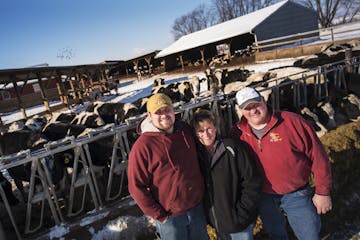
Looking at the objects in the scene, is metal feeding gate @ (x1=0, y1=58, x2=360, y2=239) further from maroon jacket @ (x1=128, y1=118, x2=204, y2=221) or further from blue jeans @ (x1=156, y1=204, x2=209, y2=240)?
blue jeans @ (x1=156, y1=204, x2=209, y2=240)

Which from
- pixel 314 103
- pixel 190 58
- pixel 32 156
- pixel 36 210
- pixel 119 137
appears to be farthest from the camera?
pixel 190 58

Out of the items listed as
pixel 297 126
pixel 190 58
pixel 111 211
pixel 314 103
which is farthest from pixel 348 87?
pixel 190 58

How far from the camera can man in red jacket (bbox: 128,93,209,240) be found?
2.63 m

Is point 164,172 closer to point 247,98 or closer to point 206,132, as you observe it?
point 206,132

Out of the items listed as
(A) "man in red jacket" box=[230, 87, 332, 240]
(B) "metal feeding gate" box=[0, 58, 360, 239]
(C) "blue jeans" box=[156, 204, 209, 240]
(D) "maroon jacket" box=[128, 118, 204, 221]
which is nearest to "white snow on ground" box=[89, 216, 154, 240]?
(B) "metal feeding gate" box=[0, 58, 360, 239]

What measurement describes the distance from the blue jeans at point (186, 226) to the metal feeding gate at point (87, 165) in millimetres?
2078

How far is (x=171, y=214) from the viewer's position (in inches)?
110

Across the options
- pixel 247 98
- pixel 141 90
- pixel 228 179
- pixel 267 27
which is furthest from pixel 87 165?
pixel 267 27

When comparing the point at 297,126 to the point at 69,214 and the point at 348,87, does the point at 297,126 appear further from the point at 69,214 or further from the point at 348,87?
the point at 348,87

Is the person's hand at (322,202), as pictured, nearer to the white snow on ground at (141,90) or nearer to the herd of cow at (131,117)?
the herd of cow at (131,117)

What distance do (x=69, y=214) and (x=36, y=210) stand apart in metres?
0.98

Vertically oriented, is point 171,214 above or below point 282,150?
below

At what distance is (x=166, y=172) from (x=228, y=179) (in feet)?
1.84

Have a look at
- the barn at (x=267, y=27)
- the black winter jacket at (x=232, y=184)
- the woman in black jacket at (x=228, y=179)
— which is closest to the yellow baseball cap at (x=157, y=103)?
the woman in black jacket at (x=228, y=179)
